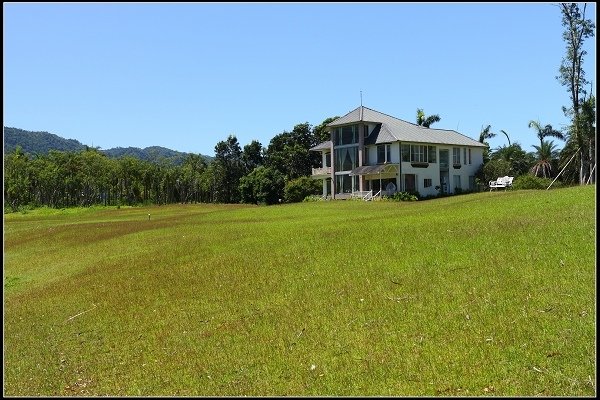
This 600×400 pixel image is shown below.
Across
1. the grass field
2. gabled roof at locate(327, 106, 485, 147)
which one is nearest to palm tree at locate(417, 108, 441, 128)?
gabled roof at locate(327, 106, 485, 147)

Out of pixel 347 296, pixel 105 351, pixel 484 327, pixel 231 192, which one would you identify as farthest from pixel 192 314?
pixel 231 192

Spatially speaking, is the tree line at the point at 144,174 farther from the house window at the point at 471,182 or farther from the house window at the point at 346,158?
the house window at the point at 471,182

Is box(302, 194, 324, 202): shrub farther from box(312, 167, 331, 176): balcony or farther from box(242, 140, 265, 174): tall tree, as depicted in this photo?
box(242, 140, 265, 174): tall tree

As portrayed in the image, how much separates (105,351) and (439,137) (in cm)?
5971

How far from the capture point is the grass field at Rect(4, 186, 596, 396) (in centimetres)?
896

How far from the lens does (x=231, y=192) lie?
99625 mm

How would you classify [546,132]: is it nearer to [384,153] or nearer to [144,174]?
[384,153]

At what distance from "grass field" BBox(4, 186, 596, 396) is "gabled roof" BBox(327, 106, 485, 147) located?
1573 inches

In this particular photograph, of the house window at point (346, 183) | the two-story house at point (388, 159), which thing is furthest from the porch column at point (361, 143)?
the house window at point (346, 183)

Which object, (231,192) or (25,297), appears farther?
(231,192)

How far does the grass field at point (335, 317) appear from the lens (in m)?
8.96

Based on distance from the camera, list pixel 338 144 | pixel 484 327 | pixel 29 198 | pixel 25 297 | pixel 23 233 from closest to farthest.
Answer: pixel 484 327 → pixel 25 297 → pixel 23 233 → pixel 338 144 → pixel 29 198

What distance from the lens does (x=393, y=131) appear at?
205 ft

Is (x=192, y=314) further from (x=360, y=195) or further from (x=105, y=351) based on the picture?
(x=360, y=195)
